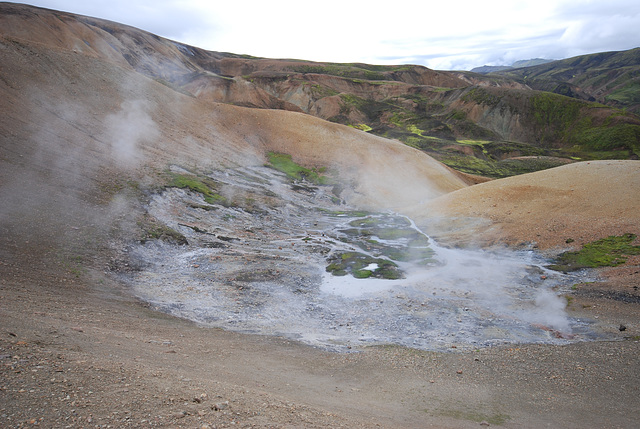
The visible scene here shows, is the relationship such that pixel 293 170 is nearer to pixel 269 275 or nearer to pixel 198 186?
pixel 198 186

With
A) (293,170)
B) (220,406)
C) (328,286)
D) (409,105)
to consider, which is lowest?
(328,286)

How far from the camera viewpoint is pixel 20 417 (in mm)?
6895

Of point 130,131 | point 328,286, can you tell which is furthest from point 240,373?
point 130,131

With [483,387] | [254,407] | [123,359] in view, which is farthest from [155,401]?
[483,387]

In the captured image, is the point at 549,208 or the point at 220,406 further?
the point at 549,208

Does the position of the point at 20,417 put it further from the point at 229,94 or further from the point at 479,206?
the point at 229,94

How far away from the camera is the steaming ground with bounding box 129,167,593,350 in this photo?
1812cm

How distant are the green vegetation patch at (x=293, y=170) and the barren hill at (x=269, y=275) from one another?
0.34 m

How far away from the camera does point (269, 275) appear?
2412 centimetres

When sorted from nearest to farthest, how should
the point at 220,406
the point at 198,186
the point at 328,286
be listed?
the point at 220,406 → the point at 328,286 → the point at 198,186

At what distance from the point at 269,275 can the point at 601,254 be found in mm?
21012

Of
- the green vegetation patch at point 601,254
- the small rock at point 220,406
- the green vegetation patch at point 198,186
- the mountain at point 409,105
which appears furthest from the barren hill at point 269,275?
the mountain at point 409,105

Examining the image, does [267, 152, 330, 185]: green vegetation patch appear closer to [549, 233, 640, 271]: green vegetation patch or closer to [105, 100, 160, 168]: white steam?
[105, 100, 160, 168]: white steam

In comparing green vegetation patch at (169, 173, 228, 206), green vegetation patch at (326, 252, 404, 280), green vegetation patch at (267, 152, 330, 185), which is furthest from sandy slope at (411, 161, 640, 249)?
green vegetation patch at (169, 173, 228, 206)
